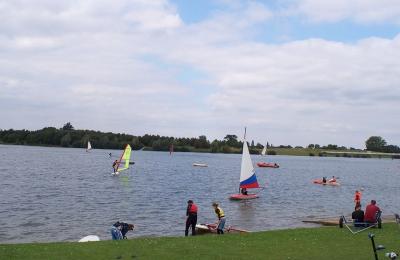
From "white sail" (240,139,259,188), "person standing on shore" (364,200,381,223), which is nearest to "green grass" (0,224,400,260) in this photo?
"person standing on shore" (364,200,381,223)

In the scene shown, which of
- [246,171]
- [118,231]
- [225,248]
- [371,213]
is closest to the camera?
[225,248]

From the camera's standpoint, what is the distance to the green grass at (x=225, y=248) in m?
17.3

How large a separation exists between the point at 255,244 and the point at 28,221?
65.1 ft

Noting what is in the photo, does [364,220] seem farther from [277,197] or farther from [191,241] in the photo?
[277,197]

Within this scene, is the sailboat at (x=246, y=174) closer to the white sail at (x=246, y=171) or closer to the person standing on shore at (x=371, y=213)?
the white sail at (x=246, y=171)

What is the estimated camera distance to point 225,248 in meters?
19.1

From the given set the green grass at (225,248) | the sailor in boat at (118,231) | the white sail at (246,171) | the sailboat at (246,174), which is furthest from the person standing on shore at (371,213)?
the sailboat at (246,174)

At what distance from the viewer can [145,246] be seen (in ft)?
63.0

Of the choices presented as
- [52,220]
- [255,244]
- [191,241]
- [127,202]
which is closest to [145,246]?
[191,241]

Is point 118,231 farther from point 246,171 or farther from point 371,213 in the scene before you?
point 246,171

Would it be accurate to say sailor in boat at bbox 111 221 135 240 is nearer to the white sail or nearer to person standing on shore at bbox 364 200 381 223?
person standing on shore at bbox 364 200 381 223

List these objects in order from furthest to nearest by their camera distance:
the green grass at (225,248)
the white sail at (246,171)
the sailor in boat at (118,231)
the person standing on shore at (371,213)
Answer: the white sail at (246,171)
the person standing on shore at (371,213)
the sailor in boat at (118,231)
the green grass at (225,248)

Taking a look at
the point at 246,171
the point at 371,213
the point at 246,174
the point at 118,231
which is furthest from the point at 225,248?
the point at 246,174

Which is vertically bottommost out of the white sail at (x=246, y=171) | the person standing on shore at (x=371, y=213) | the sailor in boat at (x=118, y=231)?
the sailor in boat at (x=118, y=231)
